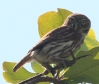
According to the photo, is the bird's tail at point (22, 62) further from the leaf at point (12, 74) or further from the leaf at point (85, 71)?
the leaf at point (85, 71)

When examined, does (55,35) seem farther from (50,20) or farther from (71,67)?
(71,67)

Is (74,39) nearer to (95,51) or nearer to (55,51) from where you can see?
(55,51)

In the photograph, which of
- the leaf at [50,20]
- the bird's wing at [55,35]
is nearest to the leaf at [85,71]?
the leaf at [50,20]

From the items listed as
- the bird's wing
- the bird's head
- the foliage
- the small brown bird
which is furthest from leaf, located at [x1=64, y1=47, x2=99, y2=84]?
the bird's head

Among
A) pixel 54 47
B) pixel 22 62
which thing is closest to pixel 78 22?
pixel 54 47

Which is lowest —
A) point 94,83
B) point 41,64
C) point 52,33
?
point 94,83

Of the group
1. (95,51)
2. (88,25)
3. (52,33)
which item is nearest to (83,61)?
(95,51)
